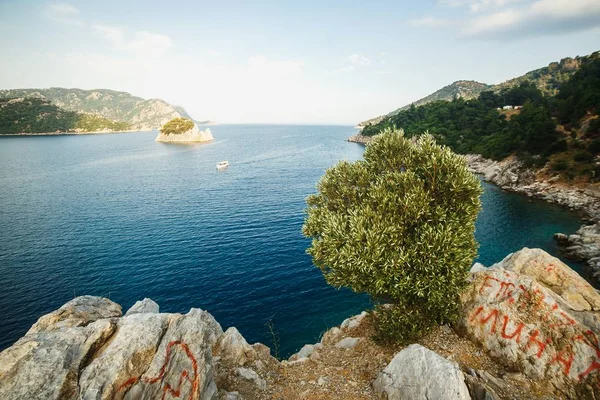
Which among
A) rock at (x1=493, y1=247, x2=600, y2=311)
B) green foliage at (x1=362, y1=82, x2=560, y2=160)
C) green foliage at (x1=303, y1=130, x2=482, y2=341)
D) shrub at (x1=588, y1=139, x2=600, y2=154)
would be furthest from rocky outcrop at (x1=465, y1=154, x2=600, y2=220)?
green foliage at (x1=303, y1=130, x2=482, y2=341)

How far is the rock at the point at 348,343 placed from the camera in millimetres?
24038

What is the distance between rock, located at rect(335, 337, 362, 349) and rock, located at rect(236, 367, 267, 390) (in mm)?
7965

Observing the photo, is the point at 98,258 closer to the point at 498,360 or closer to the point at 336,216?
the point at 336,216

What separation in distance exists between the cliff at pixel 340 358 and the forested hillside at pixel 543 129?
77.1 meters

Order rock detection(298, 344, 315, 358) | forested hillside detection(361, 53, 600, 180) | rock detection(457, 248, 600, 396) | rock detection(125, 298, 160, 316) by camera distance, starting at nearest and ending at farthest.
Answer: rock detection(457, 248, 600, 396)
rock detection(298, 344, 315, 358)
rock detection(125, 298, 160, 316)
forested hillside detection(361, 53, 600, 180)

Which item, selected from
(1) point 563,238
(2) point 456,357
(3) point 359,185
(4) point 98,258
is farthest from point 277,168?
(2) point 456,357

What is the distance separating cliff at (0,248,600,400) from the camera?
12.3 meters

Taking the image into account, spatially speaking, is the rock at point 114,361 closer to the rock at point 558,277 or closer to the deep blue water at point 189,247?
the deep blue water at point 189,247

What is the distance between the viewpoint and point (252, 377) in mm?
19219

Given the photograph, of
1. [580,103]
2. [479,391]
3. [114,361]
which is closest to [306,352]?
[479,391]

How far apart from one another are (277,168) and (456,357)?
127086 mm

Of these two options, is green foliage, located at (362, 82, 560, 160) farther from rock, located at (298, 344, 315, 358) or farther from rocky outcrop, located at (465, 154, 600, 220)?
rock, located at (298, 344, 315, 358)

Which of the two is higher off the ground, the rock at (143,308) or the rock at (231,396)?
the rock at (231,396)

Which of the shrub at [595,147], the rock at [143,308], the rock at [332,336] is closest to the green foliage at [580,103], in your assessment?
the shrub at [595,147]
